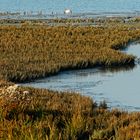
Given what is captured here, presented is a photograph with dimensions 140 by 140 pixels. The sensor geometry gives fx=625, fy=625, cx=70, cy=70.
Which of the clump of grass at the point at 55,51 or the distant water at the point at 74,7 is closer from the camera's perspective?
the clump of grass at the point at 55,51

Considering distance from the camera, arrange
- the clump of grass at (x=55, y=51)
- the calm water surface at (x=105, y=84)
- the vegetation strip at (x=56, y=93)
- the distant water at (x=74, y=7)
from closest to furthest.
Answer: the vegetation strip at (x=56, y=93) → the calm water surface at (x=105, y=84) → the clump of grass at (x=55, y=51) → the distant water at (x=74, y=7)

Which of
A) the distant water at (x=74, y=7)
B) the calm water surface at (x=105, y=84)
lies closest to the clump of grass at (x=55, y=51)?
the calm water surface at (x=105, y=84)

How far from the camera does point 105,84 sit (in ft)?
77.3

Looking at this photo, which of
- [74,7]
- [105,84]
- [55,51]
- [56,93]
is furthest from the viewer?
[74,7]

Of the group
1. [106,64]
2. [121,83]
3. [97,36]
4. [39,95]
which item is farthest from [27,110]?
[97,36]

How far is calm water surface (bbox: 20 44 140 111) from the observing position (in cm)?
2008

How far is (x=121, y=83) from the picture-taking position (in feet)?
77.7

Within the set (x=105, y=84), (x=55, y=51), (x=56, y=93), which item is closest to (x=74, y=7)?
(x=55, y=51)

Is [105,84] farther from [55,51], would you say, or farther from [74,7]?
[74,7]

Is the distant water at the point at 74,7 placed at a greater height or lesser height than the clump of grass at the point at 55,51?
lesser

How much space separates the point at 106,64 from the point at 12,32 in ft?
51.6

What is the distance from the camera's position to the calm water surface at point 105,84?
20.1 meters

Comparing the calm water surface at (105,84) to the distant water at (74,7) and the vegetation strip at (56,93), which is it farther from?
the distant water at (74,7)

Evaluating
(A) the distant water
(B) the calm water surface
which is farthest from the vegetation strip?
(A) the distant water
